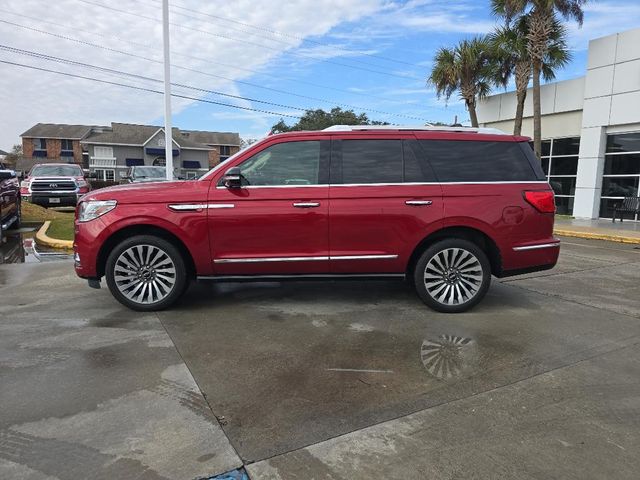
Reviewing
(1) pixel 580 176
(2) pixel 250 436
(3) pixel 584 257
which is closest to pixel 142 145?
(1) pixel 580 176

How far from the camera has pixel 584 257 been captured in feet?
31.4

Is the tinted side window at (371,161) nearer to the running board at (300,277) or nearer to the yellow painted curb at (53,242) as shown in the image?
the running board at (300,277)

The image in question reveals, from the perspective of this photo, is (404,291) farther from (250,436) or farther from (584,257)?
(584,257)

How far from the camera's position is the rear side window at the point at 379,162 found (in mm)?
5223

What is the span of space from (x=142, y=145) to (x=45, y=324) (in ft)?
183

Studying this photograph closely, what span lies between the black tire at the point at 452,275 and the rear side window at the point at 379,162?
809 mm

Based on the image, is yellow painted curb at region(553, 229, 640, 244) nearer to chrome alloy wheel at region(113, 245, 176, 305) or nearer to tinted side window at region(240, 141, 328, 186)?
tinted side window at region(240, 141, 328, 186)

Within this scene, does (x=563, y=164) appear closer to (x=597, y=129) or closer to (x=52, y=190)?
(x=597, y=129)

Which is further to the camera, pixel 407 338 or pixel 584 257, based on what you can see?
pixel 584 257

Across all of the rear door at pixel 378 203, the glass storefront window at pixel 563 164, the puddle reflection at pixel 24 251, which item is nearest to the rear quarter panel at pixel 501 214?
the rear door at pixel 378 203

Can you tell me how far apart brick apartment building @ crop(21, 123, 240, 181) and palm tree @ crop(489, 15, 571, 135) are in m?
36.9

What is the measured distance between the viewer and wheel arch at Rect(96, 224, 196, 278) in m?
5.14

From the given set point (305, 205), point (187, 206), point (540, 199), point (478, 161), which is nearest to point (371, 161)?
point (305, 205)

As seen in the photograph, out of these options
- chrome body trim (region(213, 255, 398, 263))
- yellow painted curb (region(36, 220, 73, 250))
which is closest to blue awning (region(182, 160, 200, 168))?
yellow painted curb (region(36, 220, 73, 250))
